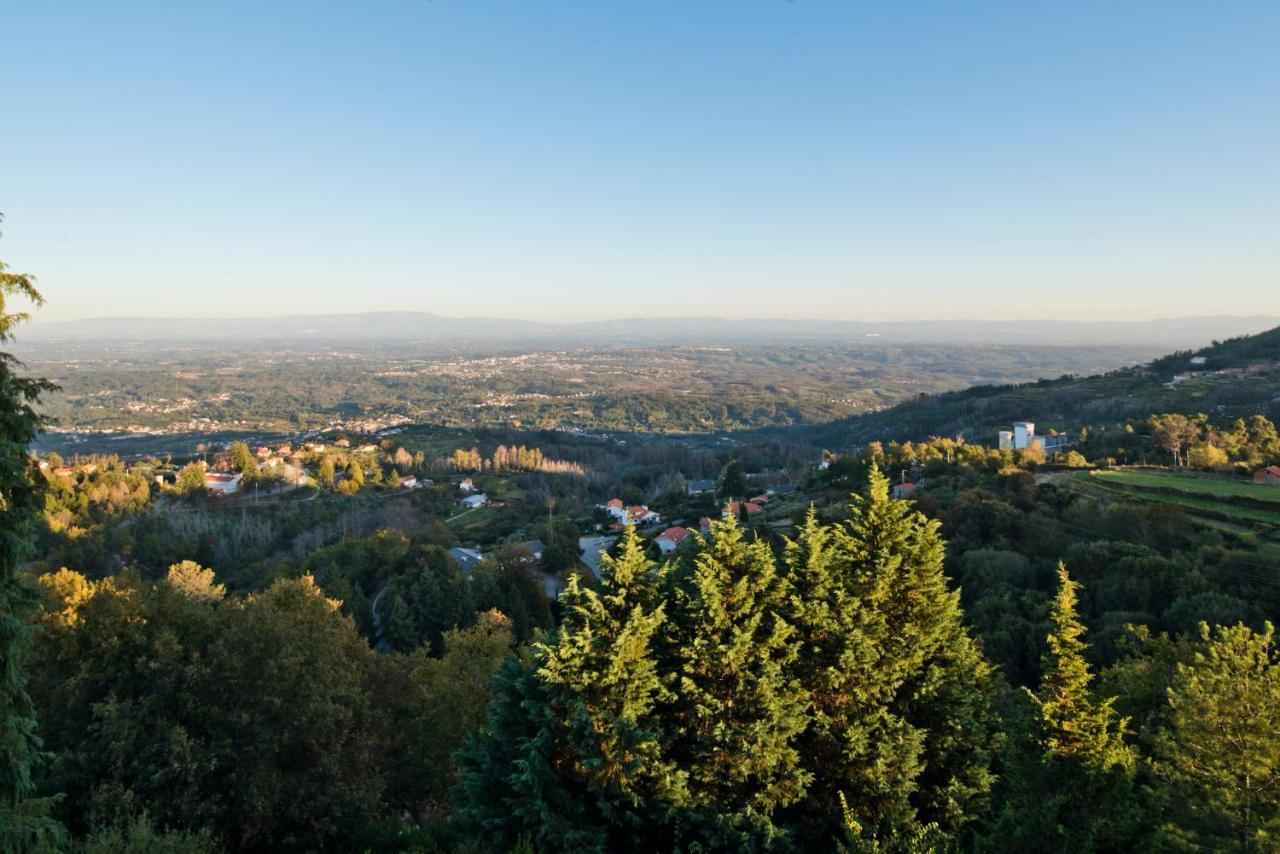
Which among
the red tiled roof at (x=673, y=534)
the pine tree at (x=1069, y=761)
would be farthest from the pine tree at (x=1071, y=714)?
the red tiled roof at (x=673, y=534)

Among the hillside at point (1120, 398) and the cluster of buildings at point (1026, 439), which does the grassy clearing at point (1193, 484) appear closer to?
the cluster of buildings at point (1026, 439)

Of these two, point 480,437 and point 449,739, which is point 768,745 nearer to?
point 449,739

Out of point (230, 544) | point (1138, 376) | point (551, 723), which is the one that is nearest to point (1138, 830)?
point (551, 723)

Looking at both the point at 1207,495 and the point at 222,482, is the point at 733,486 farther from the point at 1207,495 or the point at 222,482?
the point at 222,482

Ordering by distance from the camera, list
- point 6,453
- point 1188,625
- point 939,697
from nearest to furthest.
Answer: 1. point 6,453
2. point 939,697
3. point 1188,625

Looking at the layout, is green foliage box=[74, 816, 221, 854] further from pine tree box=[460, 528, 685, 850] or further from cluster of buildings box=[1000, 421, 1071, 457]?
cluster of buildings box=[1000, 421, 1071, 457]

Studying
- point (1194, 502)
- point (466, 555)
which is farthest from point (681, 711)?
point (466, 555)

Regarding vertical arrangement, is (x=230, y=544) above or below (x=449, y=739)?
below

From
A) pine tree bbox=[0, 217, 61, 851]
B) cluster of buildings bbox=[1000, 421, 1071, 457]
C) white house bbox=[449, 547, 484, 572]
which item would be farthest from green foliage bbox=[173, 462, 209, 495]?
cluster of buildings bbox=[1000, 421, 1071, 457]
